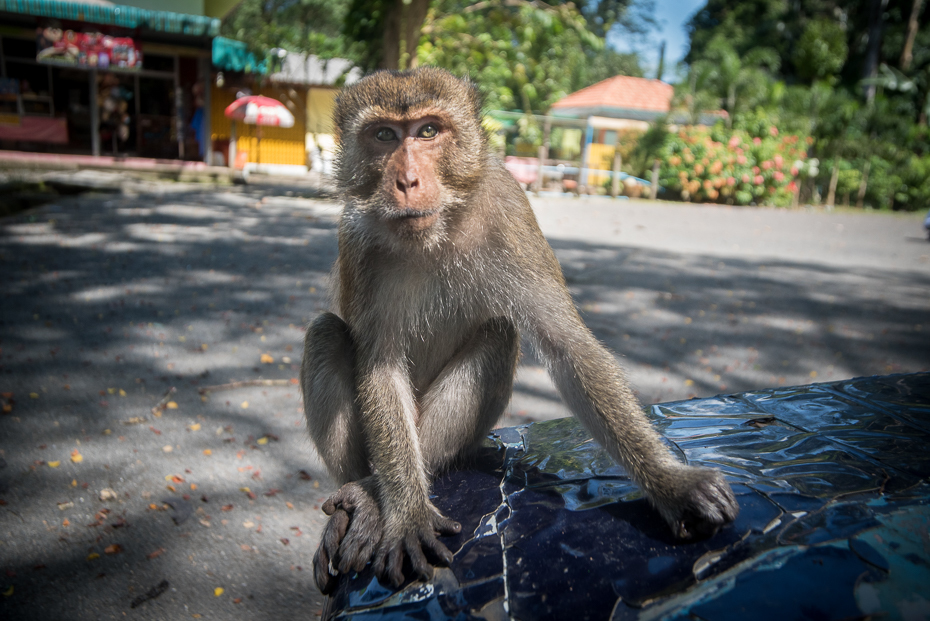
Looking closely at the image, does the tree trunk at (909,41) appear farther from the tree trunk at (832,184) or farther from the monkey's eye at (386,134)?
the monkey's eye at (386,134)

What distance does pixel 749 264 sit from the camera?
9.59m

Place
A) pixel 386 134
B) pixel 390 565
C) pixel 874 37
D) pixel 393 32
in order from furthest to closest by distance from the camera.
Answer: pixel 874 37 → pixel 393 32 → pixel 386 134 → pixel 390 565

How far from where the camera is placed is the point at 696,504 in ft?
4.94

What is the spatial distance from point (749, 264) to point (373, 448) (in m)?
8.86

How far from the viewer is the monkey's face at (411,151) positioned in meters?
2.12

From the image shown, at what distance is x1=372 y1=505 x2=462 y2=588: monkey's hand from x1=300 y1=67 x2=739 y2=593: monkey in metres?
0.16

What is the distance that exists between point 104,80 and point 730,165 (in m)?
18.8

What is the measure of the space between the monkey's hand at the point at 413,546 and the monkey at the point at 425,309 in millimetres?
162

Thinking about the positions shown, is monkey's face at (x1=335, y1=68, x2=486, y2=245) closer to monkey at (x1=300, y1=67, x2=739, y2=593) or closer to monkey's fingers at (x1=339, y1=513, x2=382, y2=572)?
monkey at (x1=300, y1=67, x2=739, y2=593)

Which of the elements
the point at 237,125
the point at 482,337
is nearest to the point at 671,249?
the point at 482,337

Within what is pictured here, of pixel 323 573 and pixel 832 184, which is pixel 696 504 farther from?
pixel 832 184

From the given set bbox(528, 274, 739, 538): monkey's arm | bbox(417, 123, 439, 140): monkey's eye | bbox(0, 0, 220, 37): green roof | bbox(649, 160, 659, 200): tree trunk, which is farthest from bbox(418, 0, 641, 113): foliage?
bbox(528, 274, 739, 538): monkey's arm

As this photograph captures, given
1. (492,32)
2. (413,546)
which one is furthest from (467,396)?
(492,32)

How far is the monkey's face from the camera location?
6.96 feet
